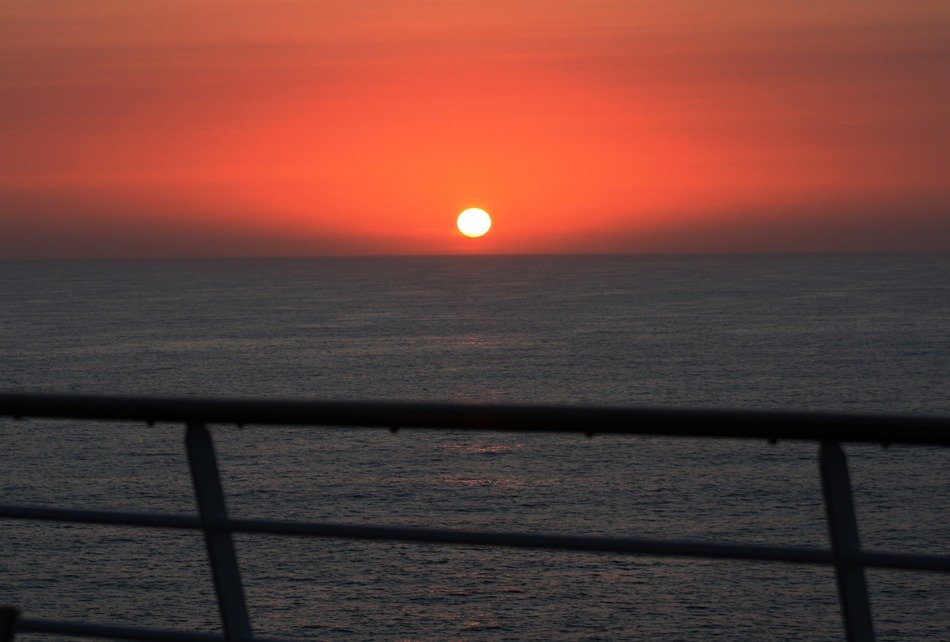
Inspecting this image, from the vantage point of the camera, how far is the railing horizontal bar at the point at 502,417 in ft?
6.82

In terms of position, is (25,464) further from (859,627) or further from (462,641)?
(859,627)

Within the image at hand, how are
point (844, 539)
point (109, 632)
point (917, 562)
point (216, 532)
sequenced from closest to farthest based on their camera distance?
1. point (917, 562)
2. point (844, 539)
3. point (216, 532)
4. point (109, 632)

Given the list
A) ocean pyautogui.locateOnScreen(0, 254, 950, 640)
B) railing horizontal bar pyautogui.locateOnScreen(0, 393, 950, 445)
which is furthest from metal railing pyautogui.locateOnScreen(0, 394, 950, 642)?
ocean pyautogui.locateOnScreen(0, 254, 950, 640)

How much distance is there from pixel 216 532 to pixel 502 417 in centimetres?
61

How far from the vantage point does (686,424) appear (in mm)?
2172

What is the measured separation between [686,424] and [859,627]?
47 cm

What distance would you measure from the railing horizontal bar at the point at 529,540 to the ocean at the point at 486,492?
3561cm

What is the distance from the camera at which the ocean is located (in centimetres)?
4206

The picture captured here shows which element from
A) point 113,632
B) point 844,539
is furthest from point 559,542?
point 113,632

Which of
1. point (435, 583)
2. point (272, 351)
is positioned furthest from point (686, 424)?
point (272, 351)

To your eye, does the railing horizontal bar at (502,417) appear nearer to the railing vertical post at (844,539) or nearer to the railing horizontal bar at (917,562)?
the railing vertical post at (844,539)

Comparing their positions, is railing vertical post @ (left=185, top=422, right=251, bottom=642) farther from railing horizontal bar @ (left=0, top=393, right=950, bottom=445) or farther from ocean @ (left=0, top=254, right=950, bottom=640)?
ocean @ (left=0, top=254, right=950, bottom=640)

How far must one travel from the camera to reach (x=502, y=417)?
2.31m

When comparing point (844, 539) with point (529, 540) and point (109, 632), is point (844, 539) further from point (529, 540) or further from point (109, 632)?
point (109, 632)
